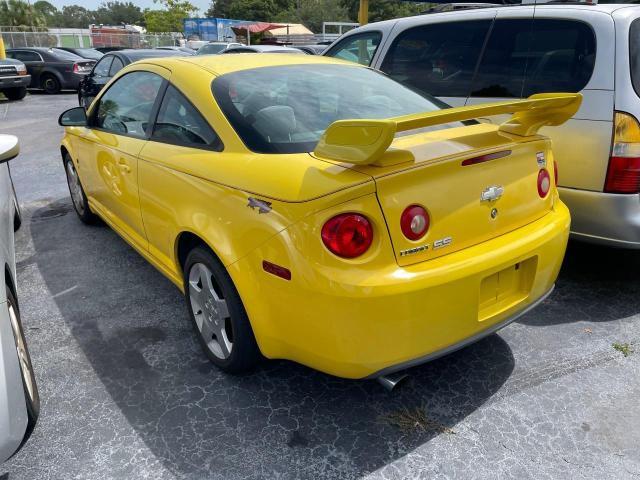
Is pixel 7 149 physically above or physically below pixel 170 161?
above

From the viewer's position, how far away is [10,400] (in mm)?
1744

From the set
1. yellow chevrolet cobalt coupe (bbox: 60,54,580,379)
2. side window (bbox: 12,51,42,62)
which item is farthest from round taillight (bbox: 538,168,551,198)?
side window (bbox: 12,51,42,62)

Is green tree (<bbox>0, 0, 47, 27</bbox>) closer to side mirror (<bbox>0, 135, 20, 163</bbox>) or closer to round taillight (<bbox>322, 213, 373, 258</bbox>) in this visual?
side mirror (<bbox>0, 135, 20, 163</bbox>)

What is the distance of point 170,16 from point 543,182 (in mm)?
55944

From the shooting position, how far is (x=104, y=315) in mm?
3299

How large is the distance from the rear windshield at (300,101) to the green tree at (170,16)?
5329 cm

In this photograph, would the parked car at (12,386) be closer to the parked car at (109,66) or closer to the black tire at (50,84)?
the parked car at (109,66)

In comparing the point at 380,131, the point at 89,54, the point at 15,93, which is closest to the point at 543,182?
the point at 380,131

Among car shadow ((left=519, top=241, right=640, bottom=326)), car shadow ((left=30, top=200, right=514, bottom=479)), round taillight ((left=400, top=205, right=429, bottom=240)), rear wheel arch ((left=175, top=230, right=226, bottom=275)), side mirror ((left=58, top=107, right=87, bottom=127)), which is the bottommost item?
car shadow ((left=519, top=241, right=640, bottom=326))

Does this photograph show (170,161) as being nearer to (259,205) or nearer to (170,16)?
(259,205)

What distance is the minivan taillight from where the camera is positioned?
3002 mm

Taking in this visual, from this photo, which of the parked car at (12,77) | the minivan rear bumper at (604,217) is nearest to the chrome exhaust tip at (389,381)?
the minivan rear bumper at (604,217)

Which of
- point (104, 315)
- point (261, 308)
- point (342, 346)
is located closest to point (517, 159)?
point (342, 346)

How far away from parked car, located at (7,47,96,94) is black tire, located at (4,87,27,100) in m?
1.76
